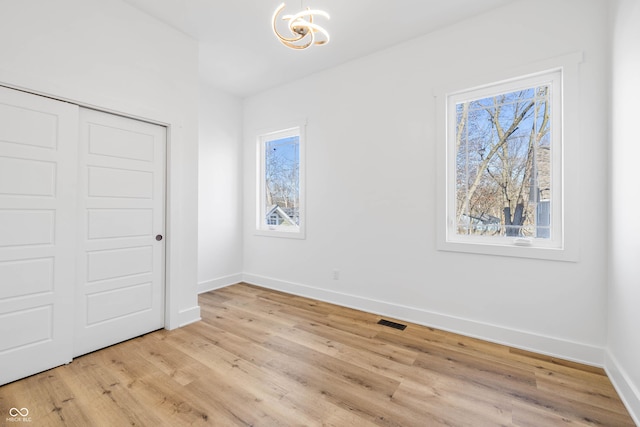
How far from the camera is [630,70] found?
1.83 meters

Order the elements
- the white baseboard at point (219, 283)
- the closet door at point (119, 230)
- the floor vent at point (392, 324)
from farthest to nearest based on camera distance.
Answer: the white baseboard at point (219, 283), the floor vent at point (392, 324), the closet door at point (119, 230)

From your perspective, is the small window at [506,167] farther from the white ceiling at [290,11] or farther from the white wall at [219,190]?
the white wall at [219,190]

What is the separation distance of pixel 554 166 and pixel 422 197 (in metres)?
1.13

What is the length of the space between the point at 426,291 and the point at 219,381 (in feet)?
7.06

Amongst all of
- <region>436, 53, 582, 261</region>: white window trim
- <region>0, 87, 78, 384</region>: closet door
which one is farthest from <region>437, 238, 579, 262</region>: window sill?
<region>0, 87, 78, 384</region>: closet door

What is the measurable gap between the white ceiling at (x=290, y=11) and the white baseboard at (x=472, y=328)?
295 cm

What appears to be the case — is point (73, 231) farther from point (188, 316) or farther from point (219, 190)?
point (219, 190)

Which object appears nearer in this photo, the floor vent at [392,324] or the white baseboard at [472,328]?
the white baseboard at [472,328]

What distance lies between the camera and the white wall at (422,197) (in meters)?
2.32

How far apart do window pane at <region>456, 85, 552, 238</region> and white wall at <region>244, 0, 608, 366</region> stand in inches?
10.0

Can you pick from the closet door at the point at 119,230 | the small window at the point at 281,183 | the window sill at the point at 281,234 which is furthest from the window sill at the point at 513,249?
the closet door at the point at 119,230

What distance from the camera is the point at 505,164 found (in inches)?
108

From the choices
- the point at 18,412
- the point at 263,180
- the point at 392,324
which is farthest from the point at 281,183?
the point at 18,412

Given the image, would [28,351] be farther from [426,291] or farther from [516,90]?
[516,90]
